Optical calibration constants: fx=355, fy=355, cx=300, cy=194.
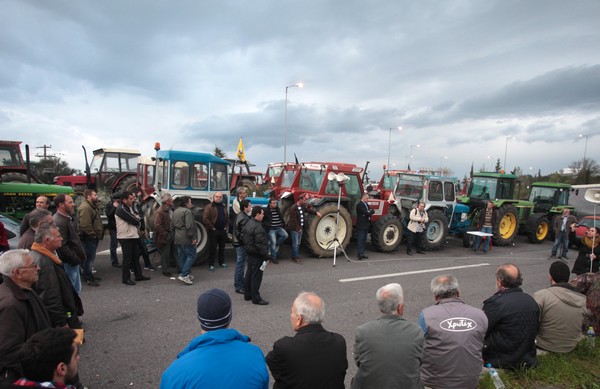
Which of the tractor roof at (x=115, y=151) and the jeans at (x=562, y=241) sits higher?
the tractor roof at (x=115, y=151)

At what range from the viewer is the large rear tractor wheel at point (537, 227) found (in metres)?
12.7

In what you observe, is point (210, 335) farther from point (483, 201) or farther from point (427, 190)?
point (483, 201)

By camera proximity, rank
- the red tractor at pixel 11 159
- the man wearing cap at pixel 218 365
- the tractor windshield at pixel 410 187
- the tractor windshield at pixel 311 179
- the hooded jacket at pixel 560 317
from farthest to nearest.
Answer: the red tractor at pixel 11 159, the tractor windshield at pixel 410 187, the tractor windshield at pixel 311 179, the hooded jacket at pixel 560 317, the man wearing cap at pixel 218 365

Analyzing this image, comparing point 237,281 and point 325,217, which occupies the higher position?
point 325,217

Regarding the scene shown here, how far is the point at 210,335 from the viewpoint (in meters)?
1.85

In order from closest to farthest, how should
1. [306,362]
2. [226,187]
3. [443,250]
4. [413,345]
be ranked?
1. [306,362]
2. [413,345]
3. [226,187]
4. [443,250]

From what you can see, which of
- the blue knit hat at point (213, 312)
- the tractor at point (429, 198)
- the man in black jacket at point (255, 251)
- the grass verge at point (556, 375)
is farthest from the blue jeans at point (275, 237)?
the blue knit hat at point (213, 312)

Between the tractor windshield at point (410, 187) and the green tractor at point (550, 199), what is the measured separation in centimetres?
614

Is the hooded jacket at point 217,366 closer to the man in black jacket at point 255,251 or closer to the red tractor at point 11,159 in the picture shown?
the man in black jacket at point 255,251

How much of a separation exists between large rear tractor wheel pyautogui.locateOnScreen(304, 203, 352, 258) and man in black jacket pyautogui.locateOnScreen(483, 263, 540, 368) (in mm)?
5187

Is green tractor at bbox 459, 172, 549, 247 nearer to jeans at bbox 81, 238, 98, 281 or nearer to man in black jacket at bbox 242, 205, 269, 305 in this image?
man in black jacket at bbox 242, 205, 269, 305

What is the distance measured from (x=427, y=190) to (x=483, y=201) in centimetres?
295

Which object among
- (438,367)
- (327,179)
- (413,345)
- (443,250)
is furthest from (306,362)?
(443,250)

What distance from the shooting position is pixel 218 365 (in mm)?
1737
